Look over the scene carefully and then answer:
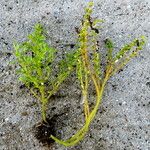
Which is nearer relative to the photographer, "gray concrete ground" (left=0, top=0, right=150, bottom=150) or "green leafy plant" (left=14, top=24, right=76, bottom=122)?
"green leafy plant" (left=14, top=24, right=76, bottom=122)

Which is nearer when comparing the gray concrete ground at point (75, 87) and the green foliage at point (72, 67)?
the green foliage at point (72, 67)

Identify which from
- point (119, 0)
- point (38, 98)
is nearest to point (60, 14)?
point (119, 0)

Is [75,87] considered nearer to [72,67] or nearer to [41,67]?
[72,67]

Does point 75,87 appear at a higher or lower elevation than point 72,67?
lower

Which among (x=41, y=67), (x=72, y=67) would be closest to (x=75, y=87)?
(x=72, y=67)

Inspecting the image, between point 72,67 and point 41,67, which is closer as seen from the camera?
point 41,67
